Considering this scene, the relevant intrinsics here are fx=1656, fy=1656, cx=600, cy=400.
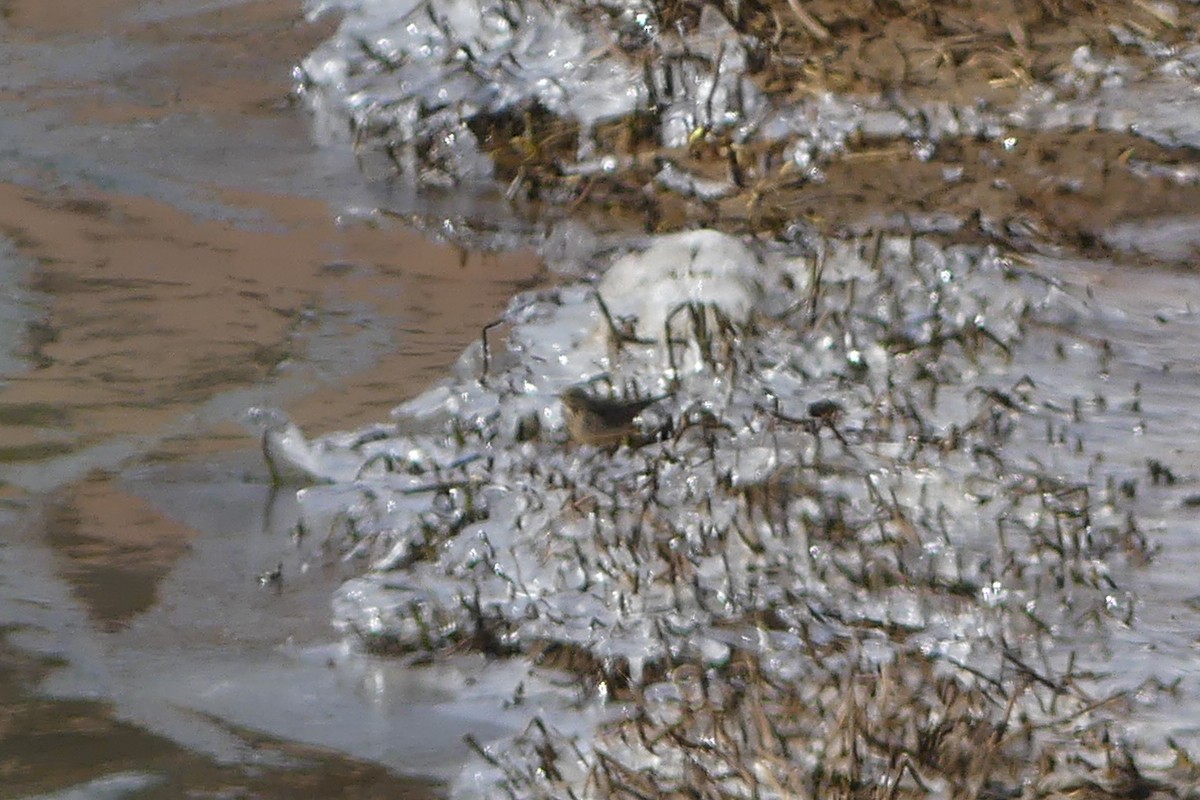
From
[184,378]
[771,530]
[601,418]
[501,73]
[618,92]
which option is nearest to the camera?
[771,530]

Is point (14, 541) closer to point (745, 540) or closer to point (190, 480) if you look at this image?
point (190, 480)

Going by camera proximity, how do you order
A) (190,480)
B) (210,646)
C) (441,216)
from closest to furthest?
(210,646), (190,480), (441,216)

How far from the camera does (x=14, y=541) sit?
4.00 meters

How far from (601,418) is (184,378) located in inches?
49.5

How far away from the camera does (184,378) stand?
4652 millimetres

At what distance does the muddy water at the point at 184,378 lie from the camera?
11.2ft

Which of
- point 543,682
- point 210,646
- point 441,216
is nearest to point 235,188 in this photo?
point 441,216

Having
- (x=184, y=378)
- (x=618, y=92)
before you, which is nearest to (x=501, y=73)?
(x=618, y=92)

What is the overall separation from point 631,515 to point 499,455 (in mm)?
479

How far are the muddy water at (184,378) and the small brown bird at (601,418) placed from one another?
595mm

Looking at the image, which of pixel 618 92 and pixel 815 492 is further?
pixel 618 92

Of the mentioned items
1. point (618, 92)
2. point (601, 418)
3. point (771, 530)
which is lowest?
point (771, 530)

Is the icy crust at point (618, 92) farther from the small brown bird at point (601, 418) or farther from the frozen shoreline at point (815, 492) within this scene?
the small brown bird at point (601, 418)

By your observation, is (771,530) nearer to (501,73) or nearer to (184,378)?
Result: (184,378)
